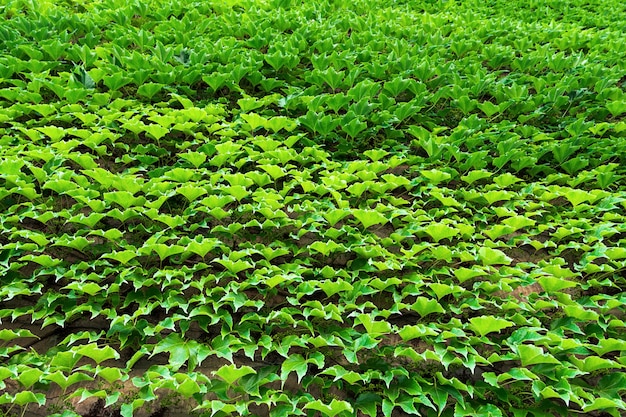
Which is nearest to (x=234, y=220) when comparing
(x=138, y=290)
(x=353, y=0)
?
(x=138, y=290)

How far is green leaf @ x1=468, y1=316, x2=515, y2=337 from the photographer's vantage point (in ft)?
6.61

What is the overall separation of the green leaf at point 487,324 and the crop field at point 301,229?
10mm

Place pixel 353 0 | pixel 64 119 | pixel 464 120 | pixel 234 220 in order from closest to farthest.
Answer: pixel 234 220 → pixel 64 119 → pixel 464 120 → pixel 353 0

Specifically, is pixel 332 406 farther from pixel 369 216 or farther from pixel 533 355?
pixel 369 216

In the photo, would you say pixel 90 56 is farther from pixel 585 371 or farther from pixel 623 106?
pixel 623 106

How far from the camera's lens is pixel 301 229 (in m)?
2.47

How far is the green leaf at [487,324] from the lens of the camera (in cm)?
202

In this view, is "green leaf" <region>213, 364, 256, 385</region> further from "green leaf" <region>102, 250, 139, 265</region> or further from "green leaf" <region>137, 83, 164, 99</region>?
"green leaf" <region>137, 83, 164, 99</region>

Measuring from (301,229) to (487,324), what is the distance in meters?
1.01

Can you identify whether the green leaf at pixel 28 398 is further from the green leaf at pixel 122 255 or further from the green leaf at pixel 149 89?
the green leaf at pixel 149 89

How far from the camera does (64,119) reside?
3039 millimetres

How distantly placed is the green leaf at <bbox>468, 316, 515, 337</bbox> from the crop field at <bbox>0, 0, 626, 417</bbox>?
0.01 meters

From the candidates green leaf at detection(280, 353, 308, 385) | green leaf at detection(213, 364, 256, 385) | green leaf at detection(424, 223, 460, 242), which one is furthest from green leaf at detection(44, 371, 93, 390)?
green leaf at detection(424, 223, 460, 242)

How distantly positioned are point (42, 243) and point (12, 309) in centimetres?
32
